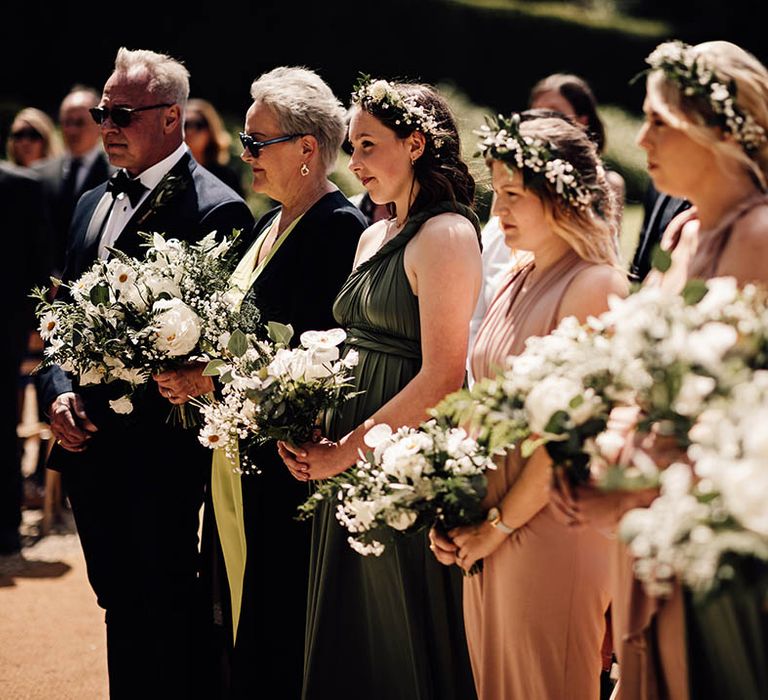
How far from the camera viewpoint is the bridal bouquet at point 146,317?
414 centimetres

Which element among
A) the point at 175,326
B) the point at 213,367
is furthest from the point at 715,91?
the point at 175,326

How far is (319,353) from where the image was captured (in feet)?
12.0

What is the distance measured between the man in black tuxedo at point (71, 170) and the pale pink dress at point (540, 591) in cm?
622

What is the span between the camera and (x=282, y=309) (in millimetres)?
4441

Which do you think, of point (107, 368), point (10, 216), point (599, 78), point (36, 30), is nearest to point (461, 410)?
point (107, 368)

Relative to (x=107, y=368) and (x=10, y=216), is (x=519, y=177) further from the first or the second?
(x=10, y=216)

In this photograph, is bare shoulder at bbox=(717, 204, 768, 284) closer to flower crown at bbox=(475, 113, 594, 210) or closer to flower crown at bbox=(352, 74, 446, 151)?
flower crown at bbox=(475, 113, 594, 210)

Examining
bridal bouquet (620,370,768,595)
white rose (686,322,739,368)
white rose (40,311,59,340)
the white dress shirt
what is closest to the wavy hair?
the white dress shirt

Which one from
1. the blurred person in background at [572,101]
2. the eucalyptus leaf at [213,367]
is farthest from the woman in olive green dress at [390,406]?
the blurred person in background at [572,101]

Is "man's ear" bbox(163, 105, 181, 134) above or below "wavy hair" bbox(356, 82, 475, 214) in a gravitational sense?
below

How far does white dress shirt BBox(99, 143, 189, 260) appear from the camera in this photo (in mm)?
4973

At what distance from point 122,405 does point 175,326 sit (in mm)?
470

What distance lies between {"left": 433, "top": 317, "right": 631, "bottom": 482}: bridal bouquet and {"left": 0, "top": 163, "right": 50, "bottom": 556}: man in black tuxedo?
5551 millimetres

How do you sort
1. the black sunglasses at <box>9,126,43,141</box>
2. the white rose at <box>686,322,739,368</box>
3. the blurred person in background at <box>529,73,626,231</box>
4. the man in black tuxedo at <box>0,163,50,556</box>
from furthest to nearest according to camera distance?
the black sunglasses at <box>9,126,43,141</box>
the man in black tuxedo at <box>0,163,50,556</box>
the blurred person in background at <box>529,73,626,231</box>
the white rose at <box>686,322,739,368</box>
